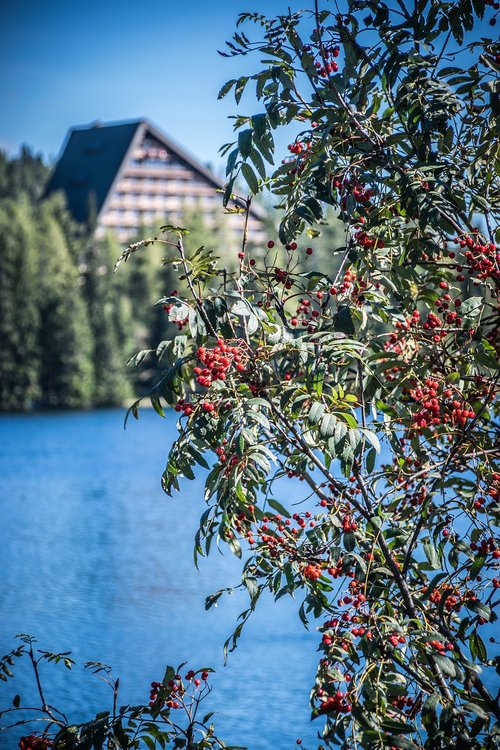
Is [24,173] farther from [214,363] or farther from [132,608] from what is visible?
[214,363]

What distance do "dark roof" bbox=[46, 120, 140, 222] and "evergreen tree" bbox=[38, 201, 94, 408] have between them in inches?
594

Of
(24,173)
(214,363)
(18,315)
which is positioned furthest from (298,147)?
(24,173)

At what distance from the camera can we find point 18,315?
1325 inches

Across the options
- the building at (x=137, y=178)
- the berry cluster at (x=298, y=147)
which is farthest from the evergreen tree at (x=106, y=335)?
the berry cluster at (x=298, y=147)

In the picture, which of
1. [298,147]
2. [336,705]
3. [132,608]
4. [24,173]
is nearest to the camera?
[336,705]

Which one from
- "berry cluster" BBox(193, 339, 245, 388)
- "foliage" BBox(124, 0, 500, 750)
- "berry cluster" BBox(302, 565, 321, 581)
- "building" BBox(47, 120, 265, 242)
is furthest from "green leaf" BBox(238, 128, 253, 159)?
"building" BBox(47, 120, 265, 242)

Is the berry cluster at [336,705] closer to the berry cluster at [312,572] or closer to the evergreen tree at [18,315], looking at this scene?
the berry cluster at [312,572]

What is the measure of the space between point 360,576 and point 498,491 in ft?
1.63

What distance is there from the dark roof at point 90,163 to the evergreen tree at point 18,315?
628 inches

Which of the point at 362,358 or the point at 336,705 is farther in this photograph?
the point at 362,358

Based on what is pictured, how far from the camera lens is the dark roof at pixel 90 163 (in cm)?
5084

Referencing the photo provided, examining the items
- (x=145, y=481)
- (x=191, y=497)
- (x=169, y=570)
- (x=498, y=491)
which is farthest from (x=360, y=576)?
(x=145, y=481)

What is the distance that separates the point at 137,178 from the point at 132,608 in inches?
1783

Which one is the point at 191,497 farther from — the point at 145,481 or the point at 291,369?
the point at 291,369
